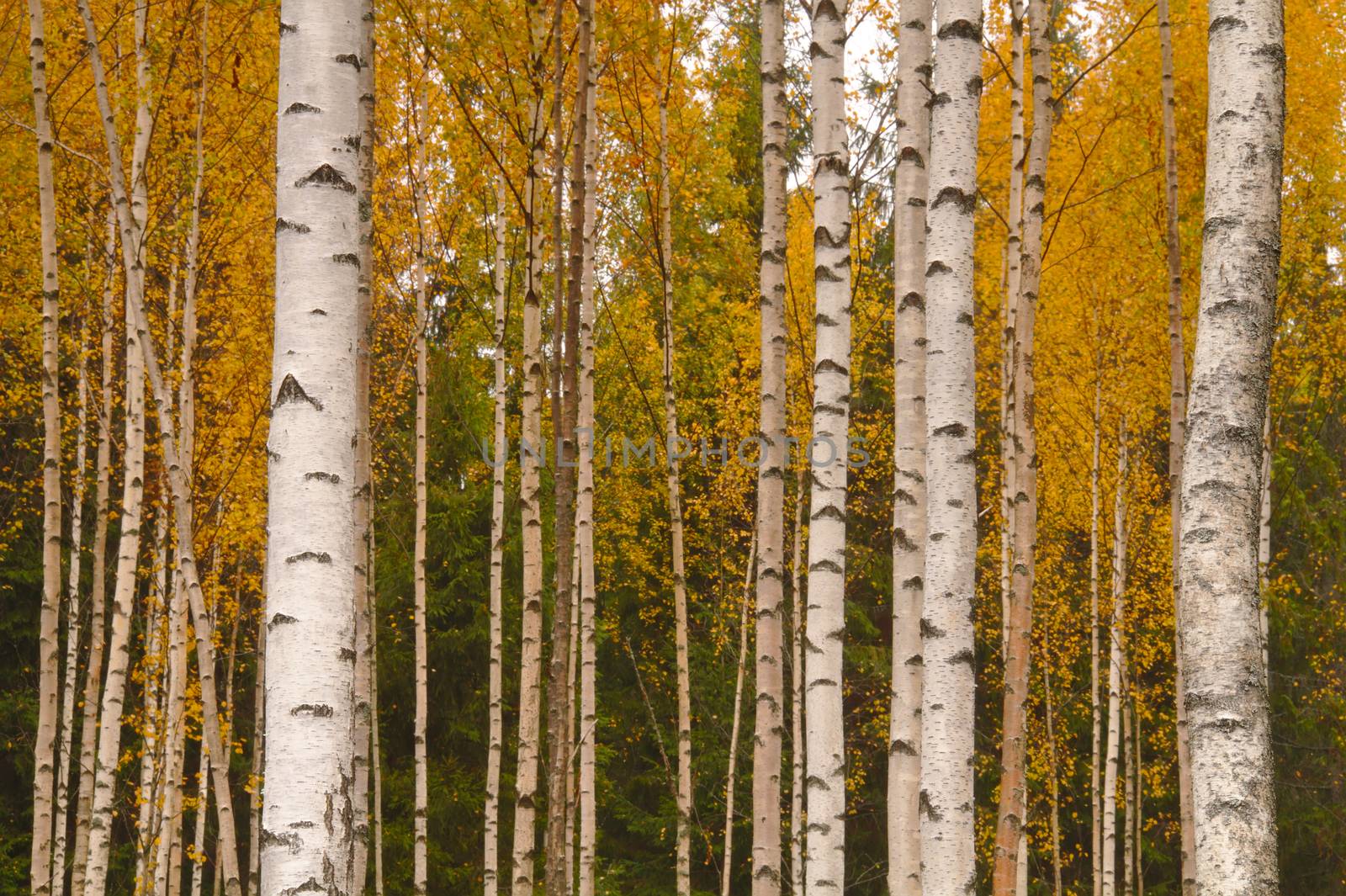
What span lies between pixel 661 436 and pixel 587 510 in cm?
541

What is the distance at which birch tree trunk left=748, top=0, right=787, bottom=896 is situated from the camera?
4914mm

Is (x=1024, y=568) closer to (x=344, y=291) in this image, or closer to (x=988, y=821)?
(x=344, y=291)

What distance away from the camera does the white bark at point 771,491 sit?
491 cm

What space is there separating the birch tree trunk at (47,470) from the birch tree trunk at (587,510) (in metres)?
2.64

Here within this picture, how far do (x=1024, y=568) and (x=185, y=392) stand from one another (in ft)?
16.3

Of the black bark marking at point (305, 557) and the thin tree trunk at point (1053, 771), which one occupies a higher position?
the black bark marking at point (305, 557)

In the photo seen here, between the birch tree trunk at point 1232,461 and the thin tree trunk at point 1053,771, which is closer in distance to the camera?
the birch tree trunk at point 1232,461

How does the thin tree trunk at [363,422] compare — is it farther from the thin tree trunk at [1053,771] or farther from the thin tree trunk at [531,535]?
the thin tree trunk at [1053,771]

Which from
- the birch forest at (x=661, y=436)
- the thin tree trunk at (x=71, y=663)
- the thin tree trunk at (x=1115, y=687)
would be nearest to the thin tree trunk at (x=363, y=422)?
the birch forest at (x=661, y=436)

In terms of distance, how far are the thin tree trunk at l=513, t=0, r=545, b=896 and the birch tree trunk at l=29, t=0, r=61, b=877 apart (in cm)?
221

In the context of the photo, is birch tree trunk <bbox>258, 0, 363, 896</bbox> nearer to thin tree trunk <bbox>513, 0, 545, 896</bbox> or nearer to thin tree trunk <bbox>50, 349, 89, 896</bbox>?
thin tree trunk <bbox>513, 0, 545, 896</bbox>

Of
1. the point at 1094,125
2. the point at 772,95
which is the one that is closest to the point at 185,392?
the point at 772,95

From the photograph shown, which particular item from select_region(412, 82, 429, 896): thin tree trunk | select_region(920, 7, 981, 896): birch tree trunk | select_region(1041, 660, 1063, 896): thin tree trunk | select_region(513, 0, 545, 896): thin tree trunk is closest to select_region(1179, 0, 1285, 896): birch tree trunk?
select_region(920, 7, 981, 896): birch tree trunk

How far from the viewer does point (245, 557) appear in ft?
36.6
